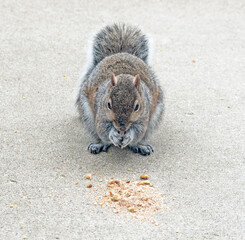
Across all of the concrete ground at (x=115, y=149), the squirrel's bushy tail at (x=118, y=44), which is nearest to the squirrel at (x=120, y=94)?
the squirrel's bushy tail at (x=118, y=44)

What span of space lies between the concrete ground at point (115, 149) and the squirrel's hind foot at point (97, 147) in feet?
0.18

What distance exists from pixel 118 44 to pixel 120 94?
3.49 feet

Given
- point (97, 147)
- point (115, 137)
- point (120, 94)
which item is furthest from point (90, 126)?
point (120, 94)

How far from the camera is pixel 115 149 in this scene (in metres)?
4.52

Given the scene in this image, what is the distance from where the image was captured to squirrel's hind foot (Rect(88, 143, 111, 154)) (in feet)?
14.4

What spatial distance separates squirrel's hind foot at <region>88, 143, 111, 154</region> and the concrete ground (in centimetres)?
5

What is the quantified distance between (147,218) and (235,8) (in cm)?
532

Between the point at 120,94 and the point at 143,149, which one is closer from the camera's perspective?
the point at 120,94

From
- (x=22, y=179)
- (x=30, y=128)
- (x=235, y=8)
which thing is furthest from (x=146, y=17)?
(x=22, y=179)

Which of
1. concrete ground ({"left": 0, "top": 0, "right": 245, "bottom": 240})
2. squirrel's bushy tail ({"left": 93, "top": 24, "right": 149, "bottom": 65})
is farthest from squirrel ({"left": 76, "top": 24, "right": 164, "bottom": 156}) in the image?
concrete ground ({"left": 0, "top": 0, "right": 245, "bottom": 240})

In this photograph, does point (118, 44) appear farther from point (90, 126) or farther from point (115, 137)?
point (115, 137)

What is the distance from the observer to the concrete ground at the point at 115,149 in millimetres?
3477

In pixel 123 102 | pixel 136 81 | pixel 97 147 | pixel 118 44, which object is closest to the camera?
pixel 123 102

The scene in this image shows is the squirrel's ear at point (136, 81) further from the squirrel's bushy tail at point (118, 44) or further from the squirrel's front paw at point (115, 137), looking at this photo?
the squirrel's bushy tail at point (118, 44)
